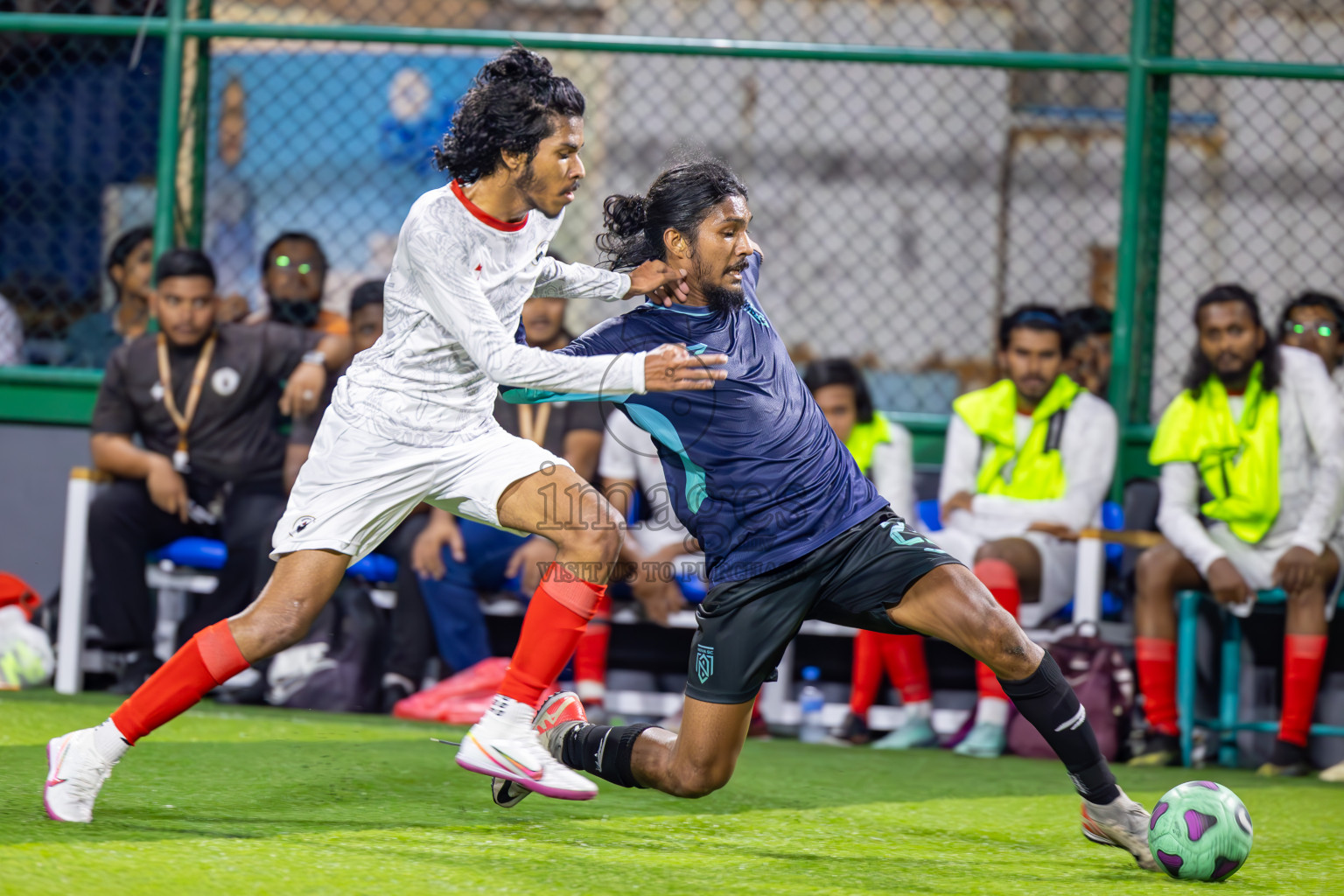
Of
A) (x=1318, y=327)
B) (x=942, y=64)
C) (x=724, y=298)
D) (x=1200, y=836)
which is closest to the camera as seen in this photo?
(x=1200, y=836)

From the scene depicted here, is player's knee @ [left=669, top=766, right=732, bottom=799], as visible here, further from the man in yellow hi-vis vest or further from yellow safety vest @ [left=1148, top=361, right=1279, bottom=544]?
yellow safety vest @ [left=1148, top=361, right=1279, bottom=544]

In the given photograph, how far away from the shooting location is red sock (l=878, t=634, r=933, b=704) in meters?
5.40

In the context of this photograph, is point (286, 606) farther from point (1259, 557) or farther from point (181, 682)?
A: point (1259, 557)

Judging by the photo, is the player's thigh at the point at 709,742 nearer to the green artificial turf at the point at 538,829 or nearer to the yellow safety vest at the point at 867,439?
the green artificial turf at the point at 538,829

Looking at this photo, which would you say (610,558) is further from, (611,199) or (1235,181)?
(1235,181)

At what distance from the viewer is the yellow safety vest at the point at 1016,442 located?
558 centimetres

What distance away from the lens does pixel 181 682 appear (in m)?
3.14

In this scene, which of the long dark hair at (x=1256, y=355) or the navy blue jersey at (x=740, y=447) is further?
the long dark hair at (x=1256, y=355)

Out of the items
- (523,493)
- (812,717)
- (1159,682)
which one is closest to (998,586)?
(1159,682)

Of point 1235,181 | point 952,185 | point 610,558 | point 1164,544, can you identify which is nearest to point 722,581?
point 610,558

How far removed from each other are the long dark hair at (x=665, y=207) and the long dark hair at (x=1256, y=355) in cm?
269

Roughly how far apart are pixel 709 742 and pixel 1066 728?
2.60 ft

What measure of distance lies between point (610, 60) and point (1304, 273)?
152 inches

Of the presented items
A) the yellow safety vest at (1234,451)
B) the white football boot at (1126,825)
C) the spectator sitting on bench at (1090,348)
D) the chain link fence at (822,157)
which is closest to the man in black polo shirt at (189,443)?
the chain link fence at (822,157)
